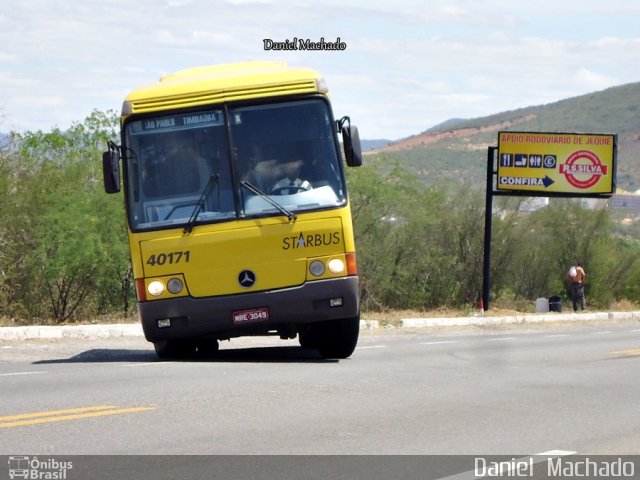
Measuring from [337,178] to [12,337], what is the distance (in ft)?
23.2

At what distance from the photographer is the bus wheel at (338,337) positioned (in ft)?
46.9

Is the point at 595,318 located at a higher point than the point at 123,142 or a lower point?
lower

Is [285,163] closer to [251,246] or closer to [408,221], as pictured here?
[251,246]

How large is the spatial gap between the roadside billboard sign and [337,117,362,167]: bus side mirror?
25.3 m

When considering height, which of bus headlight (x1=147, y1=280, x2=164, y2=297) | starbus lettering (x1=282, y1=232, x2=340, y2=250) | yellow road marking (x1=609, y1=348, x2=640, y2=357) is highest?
starbus lettering (x1=282, y1=232, x2=340, y2=250)

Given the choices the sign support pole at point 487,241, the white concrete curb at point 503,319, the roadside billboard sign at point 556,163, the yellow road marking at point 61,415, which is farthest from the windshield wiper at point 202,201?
the roadside billboard sign at point 556,163

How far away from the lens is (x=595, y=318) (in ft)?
121

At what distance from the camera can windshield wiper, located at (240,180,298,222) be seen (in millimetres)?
13117

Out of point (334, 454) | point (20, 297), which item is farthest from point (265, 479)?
point (20, 297)

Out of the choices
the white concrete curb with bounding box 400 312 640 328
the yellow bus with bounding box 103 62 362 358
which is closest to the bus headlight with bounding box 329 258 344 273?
the yellow bus with bounding box 103 62 362 358

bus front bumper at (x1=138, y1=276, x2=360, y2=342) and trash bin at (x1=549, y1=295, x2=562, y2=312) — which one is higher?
bus front bumper at (x1=138, y1=276, x2=360, y2=342)

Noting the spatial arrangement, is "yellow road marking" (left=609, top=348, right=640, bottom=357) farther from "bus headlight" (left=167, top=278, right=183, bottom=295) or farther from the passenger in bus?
"bus headlight" (left=167, top=278, right=183, bottom=295)

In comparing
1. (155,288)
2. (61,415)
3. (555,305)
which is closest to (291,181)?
(155,288)

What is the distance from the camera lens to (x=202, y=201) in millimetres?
13180
